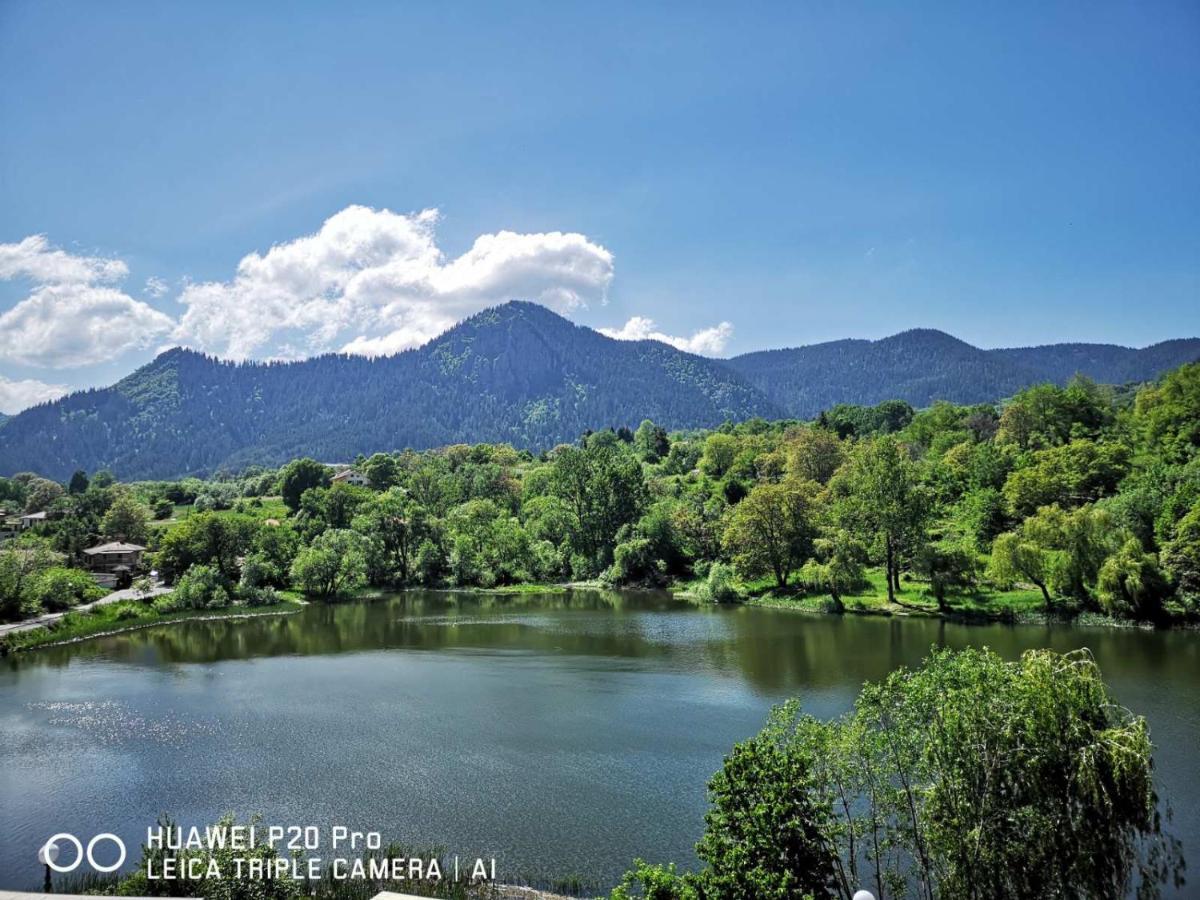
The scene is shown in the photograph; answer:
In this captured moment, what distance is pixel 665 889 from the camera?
13.6m

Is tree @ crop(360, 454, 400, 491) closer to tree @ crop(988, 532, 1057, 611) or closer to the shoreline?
the shoreline

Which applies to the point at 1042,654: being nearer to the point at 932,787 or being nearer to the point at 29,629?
the point at 932,787

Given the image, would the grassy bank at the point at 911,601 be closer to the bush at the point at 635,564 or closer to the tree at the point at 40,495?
the bush at the point at 635,564

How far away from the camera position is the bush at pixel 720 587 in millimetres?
65188

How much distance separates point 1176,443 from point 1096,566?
23.3 m

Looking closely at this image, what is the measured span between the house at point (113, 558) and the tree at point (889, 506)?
72.0 meters

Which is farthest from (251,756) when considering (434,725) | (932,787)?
(932,787)

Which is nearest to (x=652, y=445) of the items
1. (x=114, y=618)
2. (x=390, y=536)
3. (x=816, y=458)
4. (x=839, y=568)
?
(x=816, y=458)

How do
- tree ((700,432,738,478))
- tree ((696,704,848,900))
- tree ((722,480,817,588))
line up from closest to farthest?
1. tree ((696,704,848,900))
2. tree ((722,480,817,588))
3. tree ((700,432,738,478))

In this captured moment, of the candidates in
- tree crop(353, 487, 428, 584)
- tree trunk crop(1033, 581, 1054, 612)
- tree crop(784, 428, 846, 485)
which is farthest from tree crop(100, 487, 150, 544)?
tree trunk crop(1033, 581, 1054, 612)

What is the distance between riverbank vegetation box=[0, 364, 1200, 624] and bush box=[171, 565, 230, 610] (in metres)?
0.33

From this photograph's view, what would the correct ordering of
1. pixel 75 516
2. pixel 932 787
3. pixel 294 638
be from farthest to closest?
1. pixel 75 516
2. pixel 294 638
3. pixel 932 787

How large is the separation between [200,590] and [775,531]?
164 ft

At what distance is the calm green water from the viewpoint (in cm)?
2212
